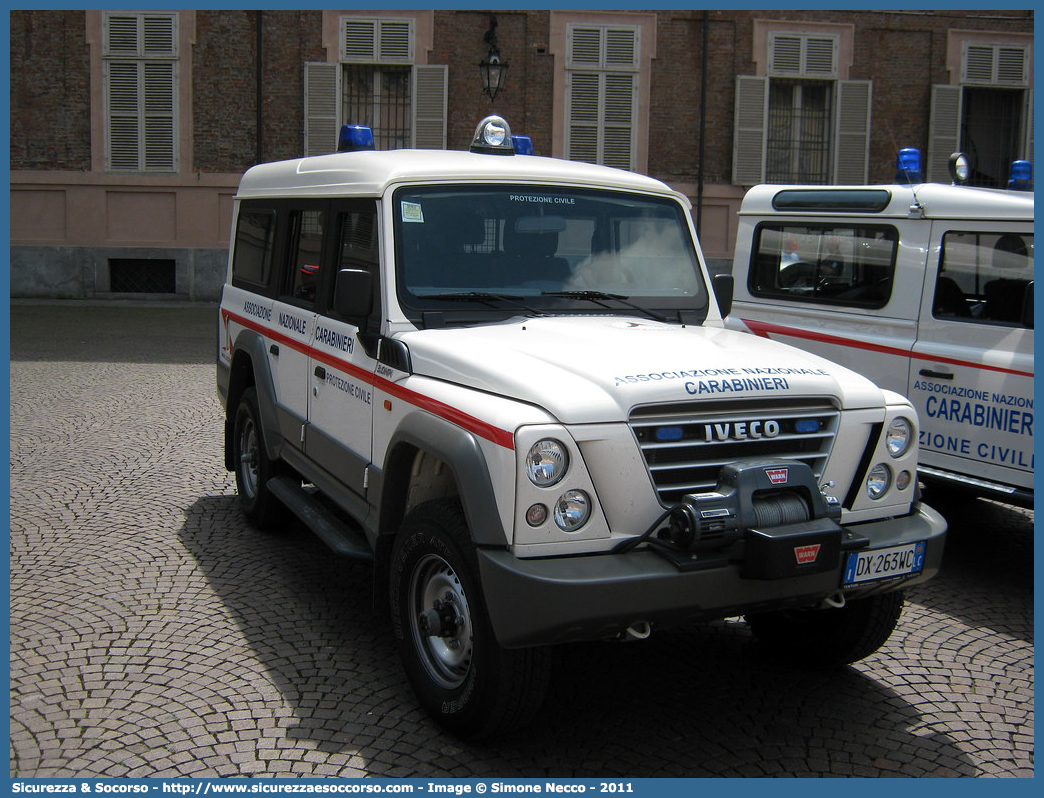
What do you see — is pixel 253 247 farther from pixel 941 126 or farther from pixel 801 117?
pixel 941 126

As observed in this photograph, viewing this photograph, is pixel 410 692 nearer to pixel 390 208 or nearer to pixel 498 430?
pixel 498 430

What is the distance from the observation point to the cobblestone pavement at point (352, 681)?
12.9 ft

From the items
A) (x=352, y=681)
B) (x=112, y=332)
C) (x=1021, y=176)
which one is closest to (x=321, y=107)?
(x=112, y=332)

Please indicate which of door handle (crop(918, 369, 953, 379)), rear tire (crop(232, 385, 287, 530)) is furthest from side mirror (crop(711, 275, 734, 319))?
rear tire (crop(232, 385, 287, 530))

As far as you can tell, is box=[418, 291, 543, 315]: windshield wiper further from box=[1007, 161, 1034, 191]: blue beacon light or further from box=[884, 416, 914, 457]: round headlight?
box=[1007, 161, 1034, 191]: blue beacon light

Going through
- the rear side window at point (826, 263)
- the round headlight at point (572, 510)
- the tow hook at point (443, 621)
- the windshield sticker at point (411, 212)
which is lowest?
the tow hook at point (443, 621)

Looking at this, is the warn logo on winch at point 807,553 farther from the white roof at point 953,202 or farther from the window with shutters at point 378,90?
the window with shutters at point 378,90

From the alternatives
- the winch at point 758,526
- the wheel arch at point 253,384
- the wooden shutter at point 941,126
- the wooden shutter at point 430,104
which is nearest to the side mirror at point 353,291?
the winch at point 758,526

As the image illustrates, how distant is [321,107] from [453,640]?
17.9 m

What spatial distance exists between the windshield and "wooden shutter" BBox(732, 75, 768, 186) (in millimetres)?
16536

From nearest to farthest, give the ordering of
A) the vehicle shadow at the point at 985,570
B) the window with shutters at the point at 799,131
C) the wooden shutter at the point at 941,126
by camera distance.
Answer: the vehicle shadow at the point at 985,570, the wooden shutter at the point at 941,126, the window with shutters at the point at 799,131

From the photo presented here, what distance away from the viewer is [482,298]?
190 inches

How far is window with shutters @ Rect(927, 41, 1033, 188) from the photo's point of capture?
21297 millimetres

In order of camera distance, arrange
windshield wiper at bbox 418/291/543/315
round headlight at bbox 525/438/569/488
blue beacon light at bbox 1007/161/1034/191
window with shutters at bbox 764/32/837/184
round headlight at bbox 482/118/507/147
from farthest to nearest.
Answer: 1. window with shutters at bbox 764/32/837/184
2. blue beacon light at bbox 1007/161/1034/191
3. round headlight at bbox 482/118/507/147
4. windshield wiper at bbox 418/291/543/315
5. round headlight at bbox 525/438/569/488
